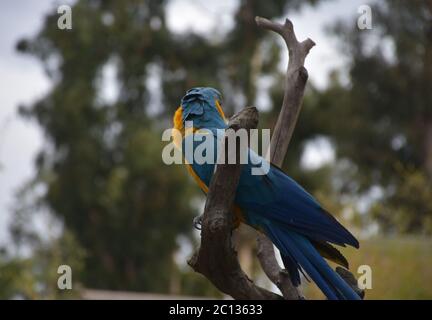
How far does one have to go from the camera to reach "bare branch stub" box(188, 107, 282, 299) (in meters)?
2.80

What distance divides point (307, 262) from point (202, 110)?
0.94m

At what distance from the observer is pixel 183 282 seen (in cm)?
1264

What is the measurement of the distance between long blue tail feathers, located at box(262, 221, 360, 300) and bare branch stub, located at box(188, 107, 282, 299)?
0.74ft

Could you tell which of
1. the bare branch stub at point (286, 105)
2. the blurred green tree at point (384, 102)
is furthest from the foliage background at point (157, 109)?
the bare branch stub at point (286, 105)

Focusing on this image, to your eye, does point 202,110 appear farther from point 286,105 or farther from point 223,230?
point 223,230

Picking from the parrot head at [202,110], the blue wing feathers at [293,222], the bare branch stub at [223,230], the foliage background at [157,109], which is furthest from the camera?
the foliage background at [157,109]

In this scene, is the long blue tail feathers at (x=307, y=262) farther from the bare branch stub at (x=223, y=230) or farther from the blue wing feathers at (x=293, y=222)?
the bare branch stub at (x=223, y=230)

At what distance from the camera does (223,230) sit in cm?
283

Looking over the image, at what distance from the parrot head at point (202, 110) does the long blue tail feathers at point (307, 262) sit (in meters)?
0.59

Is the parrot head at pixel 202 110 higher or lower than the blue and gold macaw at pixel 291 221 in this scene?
higher

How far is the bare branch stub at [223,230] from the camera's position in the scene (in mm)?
2803

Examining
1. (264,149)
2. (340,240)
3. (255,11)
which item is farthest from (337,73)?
(340,240)

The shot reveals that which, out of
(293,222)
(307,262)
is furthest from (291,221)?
(307,262)

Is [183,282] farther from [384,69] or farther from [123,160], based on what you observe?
[384,69]
